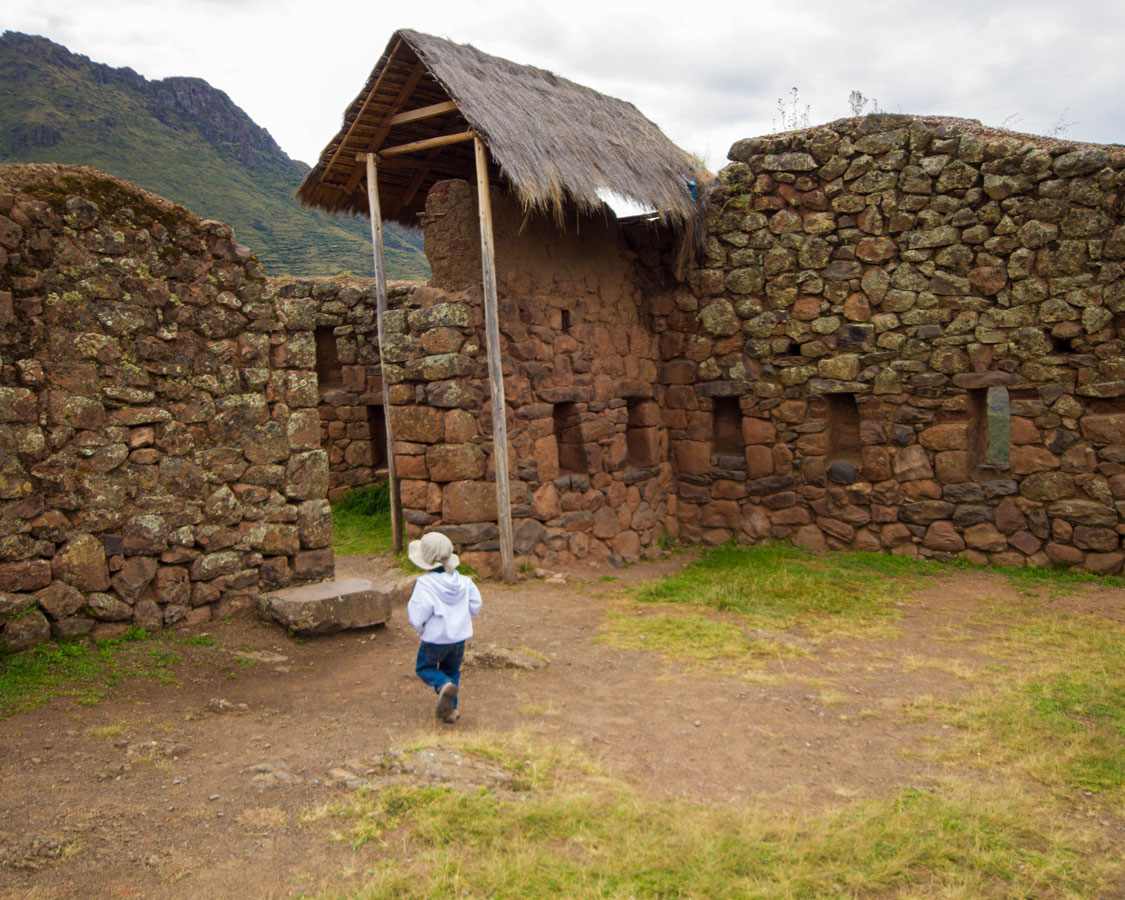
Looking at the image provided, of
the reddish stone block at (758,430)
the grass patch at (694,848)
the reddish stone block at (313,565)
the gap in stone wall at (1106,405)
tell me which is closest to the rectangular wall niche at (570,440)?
the reddish stone block at (758,430)

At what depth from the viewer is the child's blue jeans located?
14.8ft

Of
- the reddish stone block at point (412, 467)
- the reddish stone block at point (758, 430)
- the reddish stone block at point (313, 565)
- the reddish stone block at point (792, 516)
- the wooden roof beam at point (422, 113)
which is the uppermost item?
the wooden roof beam at point (422, 113)

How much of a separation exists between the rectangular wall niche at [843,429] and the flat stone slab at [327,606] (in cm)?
561

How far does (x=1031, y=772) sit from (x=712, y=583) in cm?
419

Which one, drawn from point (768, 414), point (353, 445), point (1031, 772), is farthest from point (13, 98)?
point (1031, 772)

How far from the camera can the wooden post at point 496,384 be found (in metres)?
7.65

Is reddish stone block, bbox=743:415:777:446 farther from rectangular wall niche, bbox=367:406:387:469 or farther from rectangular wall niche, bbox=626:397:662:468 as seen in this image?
rectangular wall niche, bbox=367:406:387:469

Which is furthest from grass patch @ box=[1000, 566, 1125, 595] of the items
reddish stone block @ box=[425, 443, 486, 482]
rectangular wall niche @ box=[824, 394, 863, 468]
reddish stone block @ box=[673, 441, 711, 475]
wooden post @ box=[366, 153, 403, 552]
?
wooden post @ box=[366, 153, 403, 552]

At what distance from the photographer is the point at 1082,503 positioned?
27.0 feet

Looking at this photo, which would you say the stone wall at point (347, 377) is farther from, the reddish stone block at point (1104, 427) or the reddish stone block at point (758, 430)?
the reddish stone block at point (1104, 427)

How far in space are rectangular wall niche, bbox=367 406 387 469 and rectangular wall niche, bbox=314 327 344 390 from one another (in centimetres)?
58

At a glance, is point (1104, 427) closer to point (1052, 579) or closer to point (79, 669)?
point (1052, 579)

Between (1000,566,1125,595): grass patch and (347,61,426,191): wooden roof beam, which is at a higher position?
(347,61,426,191): wooden roof beam

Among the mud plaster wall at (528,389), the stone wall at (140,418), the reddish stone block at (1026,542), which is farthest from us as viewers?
the reddish stone block at (1026,542)
